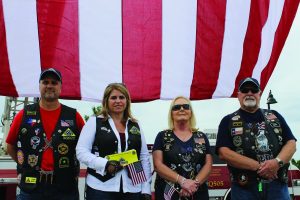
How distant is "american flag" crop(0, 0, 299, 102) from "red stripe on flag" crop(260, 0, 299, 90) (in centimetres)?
1

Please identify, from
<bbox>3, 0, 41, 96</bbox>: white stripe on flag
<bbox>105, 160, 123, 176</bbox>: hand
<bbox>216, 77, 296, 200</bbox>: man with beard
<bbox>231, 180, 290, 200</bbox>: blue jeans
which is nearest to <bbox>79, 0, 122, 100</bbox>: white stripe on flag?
<bbox>3, 0, 41, 96</bbox>: white stripe on flag

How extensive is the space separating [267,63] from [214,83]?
70cm

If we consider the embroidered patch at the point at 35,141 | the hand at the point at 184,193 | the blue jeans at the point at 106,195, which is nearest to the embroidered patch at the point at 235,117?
the hand at the point at 184,193

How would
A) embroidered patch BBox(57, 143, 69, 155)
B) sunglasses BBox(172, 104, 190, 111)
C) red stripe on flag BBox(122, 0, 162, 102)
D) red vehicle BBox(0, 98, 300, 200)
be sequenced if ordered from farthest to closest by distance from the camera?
1. red vehicle BBox(0, 98, 300, 200)
2. red stripe on flag BBox(122, 0, 162, 102)
3. sunglasses BBox(172, 104, 190, 111)
4. embroidered patch BBox(57, 143, 69, 155)

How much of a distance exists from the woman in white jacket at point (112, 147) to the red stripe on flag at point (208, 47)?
1471mm

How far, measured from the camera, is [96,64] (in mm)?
5113

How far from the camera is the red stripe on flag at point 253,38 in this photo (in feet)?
17.5

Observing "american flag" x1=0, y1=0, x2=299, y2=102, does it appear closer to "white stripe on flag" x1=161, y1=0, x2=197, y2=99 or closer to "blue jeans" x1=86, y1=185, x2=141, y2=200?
"white stripe on flag" x1=161, y1=0, x2=197, y2=99

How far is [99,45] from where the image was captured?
5172mm

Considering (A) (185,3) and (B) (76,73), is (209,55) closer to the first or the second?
(A) (185,3)

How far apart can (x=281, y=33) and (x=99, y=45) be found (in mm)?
2272

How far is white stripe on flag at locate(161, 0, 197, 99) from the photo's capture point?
17.3 feet

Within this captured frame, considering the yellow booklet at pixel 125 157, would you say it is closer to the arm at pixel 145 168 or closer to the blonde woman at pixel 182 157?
the arm at pixel 145 168

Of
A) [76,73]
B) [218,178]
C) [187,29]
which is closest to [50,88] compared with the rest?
[76,73]
